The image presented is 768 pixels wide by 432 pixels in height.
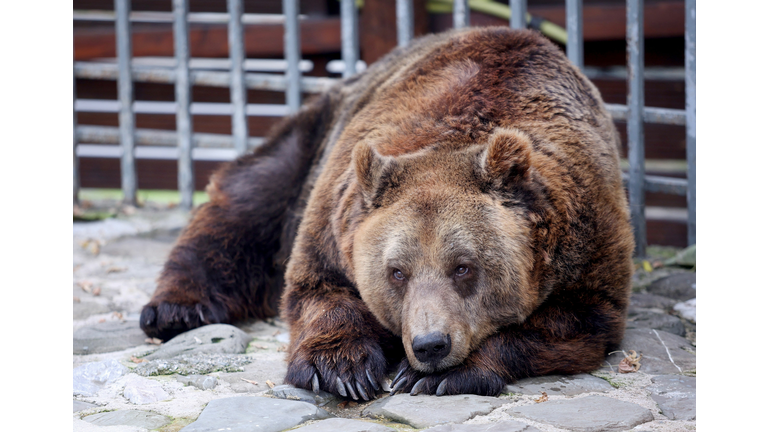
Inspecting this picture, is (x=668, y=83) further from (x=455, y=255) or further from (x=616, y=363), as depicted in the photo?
(x=455, y=255)

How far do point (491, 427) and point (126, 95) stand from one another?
20.3ft

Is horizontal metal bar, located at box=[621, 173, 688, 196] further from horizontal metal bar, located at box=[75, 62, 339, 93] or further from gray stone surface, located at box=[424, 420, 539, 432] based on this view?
gray stone surface, located at box=[424, 420, 539, 432]

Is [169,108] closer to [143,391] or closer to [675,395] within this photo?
[143,391]

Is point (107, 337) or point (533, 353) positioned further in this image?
point (107, 337)

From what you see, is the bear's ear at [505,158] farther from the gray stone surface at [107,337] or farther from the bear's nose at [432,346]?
the gray stone surface at [107,337]

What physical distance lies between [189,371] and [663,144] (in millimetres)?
6444

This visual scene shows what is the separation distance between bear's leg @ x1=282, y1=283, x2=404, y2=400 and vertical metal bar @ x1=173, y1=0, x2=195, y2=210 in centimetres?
422

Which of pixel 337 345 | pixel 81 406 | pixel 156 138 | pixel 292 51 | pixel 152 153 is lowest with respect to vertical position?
pixel 81 406

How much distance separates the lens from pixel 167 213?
765cm

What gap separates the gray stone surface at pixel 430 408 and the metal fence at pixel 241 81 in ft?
11.0

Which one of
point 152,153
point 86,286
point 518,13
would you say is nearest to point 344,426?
point 86,286

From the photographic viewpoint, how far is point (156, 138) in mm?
7895

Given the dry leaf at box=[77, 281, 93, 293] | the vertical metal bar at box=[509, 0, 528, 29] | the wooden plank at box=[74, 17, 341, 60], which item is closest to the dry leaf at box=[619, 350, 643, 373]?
the vertical metal bar at box=[509, 0, 528, 29]

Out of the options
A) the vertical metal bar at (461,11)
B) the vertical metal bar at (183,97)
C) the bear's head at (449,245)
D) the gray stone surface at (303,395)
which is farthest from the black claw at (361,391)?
the vertical metal bar at (183,97)
